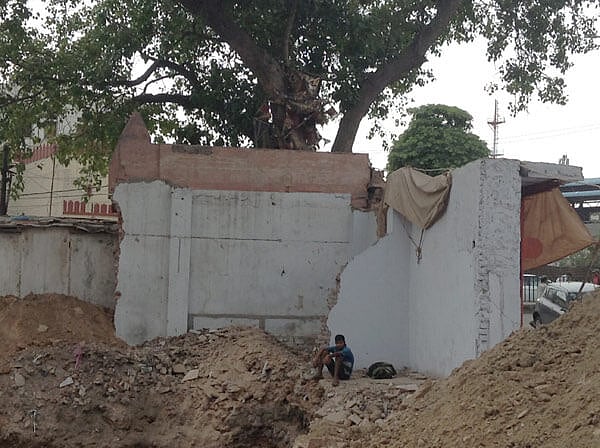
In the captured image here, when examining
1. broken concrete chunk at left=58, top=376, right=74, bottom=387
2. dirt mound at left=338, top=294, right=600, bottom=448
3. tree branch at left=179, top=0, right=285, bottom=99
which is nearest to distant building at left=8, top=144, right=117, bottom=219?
tree branch at left=179, top=0, right=285, bottom=99

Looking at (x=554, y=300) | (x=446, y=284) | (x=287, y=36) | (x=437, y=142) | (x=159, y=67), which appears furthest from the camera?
(x=437, y=142)

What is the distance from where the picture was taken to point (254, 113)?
13.9 m

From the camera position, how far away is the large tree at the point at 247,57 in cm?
1267

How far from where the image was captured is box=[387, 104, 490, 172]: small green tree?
869 inches

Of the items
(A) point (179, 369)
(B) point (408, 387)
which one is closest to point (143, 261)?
(A) point (179, 369)

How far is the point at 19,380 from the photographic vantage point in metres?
8.72

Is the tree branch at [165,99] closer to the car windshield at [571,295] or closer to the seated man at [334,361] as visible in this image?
the seated man at [334,361]

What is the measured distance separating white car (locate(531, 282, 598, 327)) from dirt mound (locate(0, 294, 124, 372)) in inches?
305

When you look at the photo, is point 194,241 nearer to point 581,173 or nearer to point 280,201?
point 280,201

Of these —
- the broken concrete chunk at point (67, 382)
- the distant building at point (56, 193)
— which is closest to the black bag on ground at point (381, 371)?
the broken concrete chunk at point (67, 382)

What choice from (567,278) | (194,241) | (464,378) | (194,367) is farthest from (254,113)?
(567,278)

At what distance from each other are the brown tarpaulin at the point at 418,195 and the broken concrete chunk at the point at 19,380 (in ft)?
18.0

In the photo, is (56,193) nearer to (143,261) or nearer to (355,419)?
(143,261)

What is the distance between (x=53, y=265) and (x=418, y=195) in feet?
18.9
